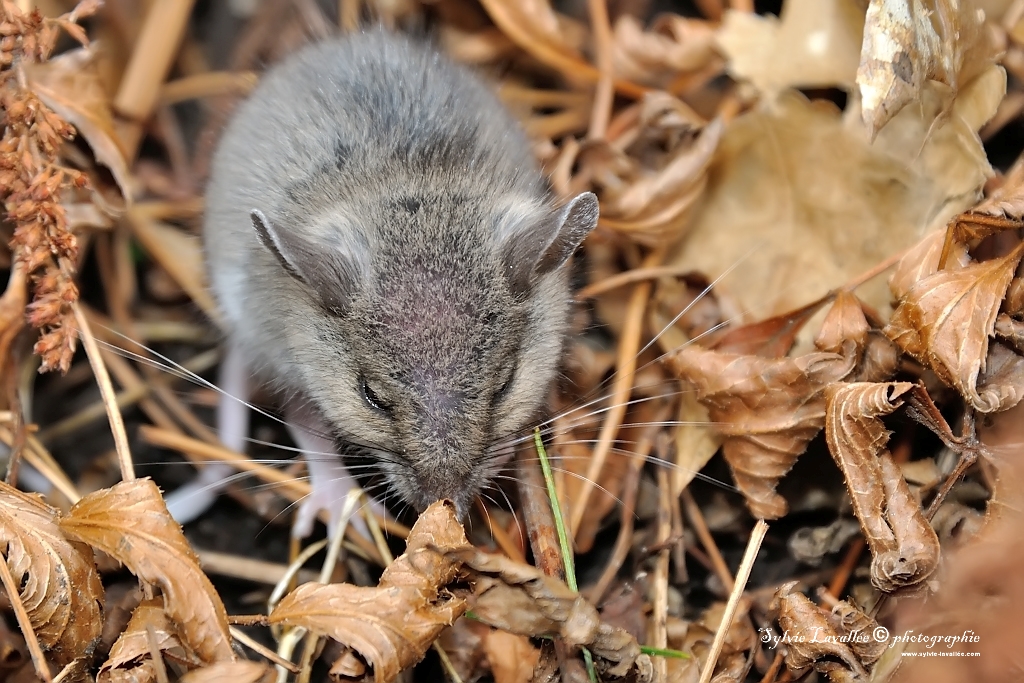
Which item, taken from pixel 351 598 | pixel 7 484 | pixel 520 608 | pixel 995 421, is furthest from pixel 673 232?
pixel 7 484

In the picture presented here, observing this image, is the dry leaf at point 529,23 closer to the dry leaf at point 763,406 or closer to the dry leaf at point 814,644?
the dry leaf at point 763,406

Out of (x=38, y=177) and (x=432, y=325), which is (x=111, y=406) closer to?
(x=38, y=177)

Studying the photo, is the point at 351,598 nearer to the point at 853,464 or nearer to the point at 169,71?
the point at 853,464

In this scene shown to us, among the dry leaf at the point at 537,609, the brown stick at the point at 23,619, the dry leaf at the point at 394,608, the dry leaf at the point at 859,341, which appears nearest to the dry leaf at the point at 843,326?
the dry leaf at the point at 859,341

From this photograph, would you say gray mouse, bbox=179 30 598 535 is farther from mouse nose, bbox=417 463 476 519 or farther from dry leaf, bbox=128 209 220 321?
dry leaf, bbox=128 209 220 321

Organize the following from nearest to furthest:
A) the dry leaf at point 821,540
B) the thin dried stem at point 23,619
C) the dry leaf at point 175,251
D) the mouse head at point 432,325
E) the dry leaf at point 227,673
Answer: the dry leaf at point 227,673 < the thin dried stem at point 23,619 < the mouse head at point 432,325 < the dry leaf at point 821,540 < the dry leaf at point 175,251

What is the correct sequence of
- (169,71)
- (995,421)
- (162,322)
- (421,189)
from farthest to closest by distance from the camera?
(169,71) → (162,322) → (421,189) → (995,421)
